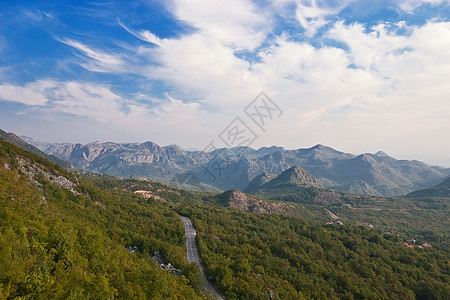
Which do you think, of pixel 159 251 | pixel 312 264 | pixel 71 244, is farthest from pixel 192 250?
pixel 71 244

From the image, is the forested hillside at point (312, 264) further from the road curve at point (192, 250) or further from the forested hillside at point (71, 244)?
the forested hillside at point (71, 244)

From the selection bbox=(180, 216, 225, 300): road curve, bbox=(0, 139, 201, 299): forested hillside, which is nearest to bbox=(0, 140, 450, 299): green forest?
bbox=(0, 139, 201, 299): forested hillside

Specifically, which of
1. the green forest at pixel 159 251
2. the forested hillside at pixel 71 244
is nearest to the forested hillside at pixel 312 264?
the green forest at pixel 159 251

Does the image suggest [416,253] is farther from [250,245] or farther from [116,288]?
[116,288]

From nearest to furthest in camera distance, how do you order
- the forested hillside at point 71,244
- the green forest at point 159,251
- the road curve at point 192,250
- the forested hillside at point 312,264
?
the forested hillside at point 71,244
the green forest at point 159,251
the road curve at point 192,250
the forested hillside at point 312,264

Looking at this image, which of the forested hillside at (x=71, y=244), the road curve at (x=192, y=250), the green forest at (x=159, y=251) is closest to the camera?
the forested hillside at (x=71, y=244)

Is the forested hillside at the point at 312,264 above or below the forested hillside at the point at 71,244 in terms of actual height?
below

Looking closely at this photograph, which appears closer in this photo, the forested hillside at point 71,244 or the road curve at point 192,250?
the forested hillside at point 71,244

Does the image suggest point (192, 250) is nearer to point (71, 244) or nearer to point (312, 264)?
point (312, 264)
